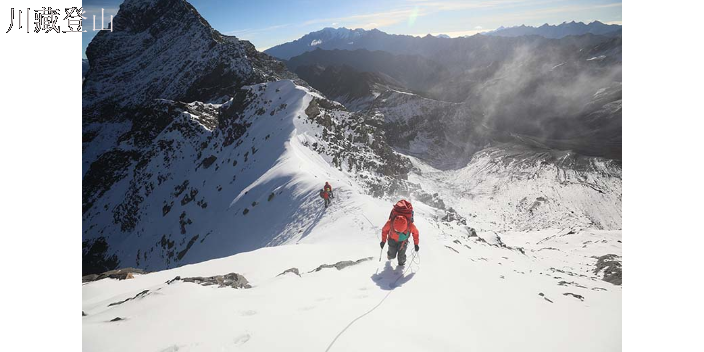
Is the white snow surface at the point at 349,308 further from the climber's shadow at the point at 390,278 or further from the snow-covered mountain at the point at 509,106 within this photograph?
the snow-covered mountain at the point at 509,106

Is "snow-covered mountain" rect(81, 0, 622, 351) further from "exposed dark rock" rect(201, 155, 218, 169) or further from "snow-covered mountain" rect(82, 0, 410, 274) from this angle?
"exposed dark rock" rect(201, 155, 218, 169)

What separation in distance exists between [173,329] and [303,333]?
1.91 meters

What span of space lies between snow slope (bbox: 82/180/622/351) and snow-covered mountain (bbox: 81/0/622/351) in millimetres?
46

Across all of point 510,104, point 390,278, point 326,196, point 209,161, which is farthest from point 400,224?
point 510,104

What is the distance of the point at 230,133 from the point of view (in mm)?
40656

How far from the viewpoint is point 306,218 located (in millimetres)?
18219

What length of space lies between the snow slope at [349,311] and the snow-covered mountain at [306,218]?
0.05 m

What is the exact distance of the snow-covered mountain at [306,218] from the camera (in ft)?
15.5

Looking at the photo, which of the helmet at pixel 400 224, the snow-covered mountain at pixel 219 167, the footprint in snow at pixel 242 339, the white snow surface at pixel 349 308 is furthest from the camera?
the snow-covered mountain at pixel 219 167

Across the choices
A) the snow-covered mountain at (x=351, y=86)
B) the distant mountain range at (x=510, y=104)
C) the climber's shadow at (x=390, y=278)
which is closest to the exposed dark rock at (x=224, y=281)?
the climber's shadow at (x=390, y=278)
